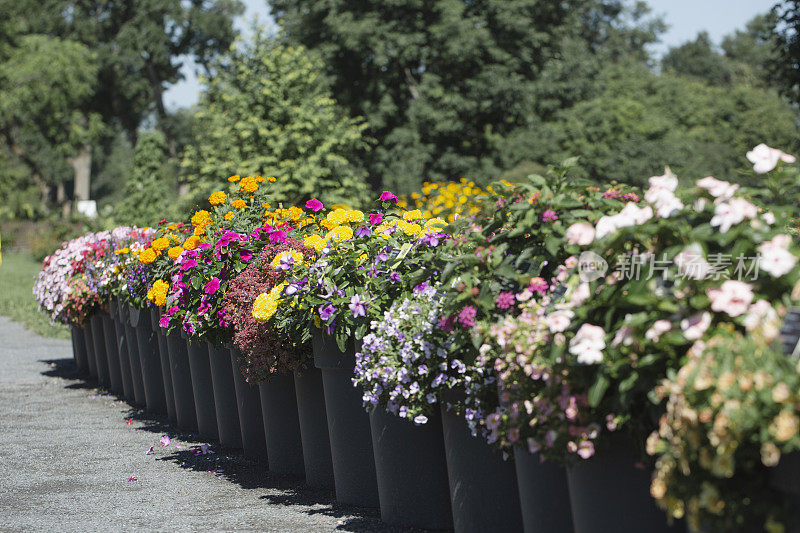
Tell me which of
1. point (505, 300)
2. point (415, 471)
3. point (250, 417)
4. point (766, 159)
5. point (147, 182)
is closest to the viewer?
point (766, 159)

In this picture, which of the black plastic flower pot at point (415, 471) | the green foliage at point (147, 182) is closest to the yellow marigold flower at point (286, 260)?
the black plastic flower pot at point (415, 471)

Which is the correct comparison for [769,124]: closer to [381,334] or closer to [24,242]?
[24,242]

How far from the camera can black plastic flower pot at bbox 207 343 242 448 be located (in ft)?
20.9

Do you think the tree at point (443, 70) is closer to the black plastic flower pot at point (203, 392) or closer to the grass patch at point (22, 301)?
the grass patch at point (22, 301)

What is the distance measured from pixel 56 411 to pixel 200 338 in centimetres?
286

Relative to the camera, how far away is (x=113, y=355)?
9258mm

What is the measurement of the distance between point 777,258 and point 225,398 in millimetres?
4648

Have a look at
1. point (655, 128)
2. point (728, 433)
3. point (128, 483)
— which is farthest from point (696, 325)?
point (655, 128)

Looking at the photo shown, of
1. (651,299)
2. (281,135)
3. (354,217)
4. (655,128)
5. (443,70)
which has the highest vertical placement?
(443,70)

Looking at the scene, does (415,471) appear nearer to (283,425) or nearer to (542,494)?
(542,494)

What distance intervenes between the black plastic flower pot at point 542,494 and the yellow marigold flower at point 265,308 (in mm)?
1871

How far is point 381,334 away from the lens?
4.06m

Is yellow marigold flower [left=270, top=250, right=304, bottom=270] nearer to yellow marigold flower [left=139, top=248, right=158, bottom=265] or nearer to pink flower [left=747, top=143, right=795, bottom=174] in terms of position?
yellow marigold flower [left=139, top=248, right=158, bottom=265]

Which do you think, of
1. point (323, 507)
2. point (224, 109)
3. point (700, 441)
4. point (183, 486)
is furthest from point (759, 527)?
point (224, 109)
